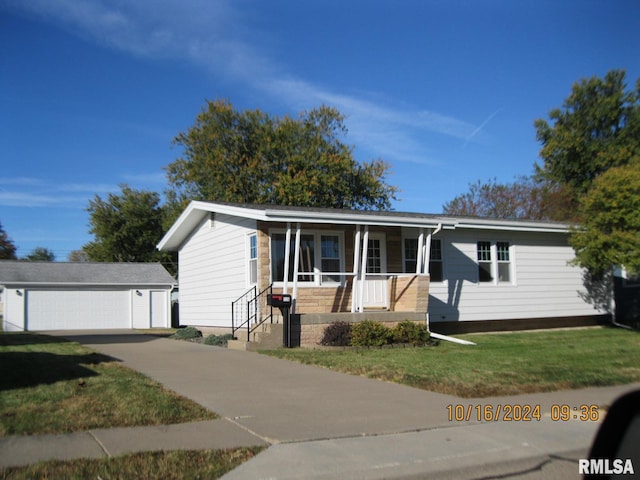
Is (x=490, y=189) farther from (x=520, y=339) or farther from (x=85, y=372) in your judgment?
(x=85, y=372)

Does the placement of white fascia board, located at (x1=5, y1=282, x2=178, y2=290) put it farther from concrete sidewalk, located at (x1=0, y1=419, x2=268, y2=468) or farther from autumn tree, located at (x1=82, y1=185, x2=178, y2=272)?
concrete sidewalk, located at (x1=0, y1=419, x2=268, y2=468)

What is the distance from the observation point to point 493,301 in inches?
791

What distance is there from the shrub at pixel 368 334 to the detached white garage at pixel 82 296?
65.1 ft

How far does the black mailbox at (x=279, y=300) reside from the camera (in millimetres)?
14555

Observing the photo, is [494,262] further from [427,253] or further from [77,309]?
[77,309]

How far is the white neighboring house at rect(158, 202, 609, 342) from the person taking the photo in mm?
16375

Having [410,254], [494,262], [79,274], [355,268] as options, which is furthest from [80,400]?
[79,274]

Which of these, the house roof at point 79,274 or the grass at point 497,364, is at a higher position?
the house roof at point 79,274

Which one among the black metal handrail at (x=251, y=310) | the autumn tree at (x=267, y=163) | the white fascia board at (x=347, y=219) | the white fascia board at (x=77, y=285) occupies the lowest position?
the black metal handrail at (x=251, y=310)

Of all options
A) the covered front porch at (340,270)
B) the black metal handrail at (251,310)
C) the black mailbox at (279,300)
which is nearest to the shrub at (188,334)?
the black metal handrail at (251,310)

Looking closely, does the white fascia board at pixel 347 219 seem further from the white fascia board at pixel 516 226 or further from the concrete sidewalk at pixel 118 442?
the concrete sidewalk at pixel 118 442

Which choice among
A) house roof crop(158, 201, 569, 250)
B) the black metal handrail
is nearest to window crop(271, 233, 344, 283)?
the black metal handrail

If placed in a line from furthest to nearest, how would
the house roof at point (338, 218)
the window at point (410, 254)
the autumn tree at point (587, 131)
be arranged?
the autumn tree at point (587, 131), the window at point (410, 254), the house roof at point (338, 218)

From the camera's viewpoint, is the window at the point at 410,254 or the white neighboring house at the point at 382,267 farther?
the window at the point at 410,254
